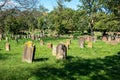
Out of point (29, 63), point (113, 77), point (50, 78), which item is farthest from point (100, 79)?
point (29, 63)

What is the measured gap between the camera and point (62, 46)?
15125 mm

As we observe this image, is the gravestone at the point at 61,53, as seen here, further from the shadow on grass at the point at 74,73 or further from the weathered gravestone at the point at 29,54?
the shadow on grass at the point at 74,73

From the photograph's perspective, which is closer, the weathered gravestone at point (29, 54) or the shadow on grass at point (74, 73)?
the shadow on grass at point (74, 73)

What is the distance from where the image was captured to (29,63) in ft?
42.4

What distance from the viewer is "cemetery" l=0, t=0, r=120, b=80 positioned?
10539 millimetres

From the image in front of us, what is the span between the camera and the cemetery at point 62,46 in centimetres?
1054

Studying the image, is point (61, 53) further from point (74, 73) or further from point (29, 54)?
point (74, 73)

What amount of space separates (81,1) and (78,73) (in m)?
44.0

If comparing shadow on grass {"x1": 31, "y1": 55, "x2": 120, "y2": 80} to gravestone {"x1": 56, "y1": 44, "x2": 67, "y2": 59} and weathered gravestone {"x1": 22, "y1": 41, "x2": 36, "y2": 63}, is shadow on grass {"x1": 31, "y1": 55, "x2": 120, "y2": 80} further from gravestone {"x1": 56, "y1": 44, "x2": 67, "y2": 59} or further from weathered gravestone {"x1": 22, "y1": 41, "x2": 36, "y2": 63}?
gravestone {"x1": 56, "y1": 44, "x2": 67, "y2": 59}

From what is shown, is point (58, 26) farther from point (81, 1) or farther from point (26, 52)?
point (26, 52)

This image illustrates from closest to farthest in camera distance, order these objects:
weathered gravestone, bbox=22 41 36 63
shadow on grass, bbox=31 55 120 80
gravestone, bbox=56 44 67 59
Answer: shadow on grass, bbox=31 55 120 80, weathered gravestone, bbox=22 41 36 63, gravestone, bbox=56 44 67 59

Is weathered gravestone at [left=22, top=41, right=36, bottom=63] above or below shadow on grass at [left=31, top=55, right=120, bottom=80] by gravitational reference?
above

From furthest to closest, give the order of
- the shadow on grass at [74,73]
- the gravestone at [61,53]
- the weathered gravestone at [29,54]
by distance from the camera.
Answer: the gravestone at [61,53], the weathered gravestone at [29,54], the shadow on grass at [74,73]

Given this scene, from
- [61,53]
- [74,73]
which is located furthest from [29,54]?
[74,73]
